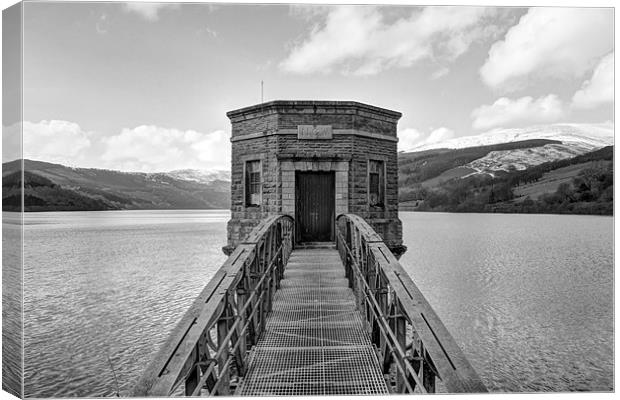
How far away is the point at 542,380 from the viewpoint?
34.6 ft

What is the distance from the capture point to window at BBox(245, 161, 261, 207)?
1234cm

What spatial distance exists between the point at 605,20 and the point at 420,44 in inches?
100

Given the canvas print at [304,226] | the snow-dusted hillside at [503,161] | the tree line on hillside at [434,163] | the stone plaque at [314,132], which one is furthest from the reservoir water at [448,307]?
the tree line on hillside at [434,163]

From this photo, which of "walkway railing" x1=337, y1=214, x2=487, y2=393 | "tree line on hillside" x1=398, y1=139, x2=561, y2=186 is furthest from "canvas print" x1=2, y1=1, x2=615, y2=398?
"tree line on hillside" x1=398, y1=139, x2=561, y2=186

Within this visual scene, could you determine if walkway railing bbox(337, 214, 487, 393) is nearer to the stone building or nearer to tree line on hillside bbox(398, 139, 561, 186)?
the stone building

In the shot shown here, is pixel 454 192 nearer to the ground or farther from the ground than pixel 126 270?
farther from the ground

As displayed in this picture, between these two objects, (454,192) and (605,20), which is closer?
(605,20)

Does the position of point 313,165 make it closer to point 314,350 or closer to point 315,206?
point 315,206

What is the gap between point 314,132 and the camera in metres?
11.5

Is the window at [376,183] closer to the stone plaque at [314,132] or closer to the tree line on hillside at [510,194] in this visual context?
the stone plaque at [314,132]

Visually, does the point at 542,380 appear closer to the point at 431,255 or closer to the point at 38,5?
the point at 38,5

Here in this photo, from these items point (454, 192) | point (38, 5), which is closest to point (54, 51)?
point (38, 5)

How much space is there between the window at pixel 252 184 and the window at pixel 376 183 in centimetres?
305

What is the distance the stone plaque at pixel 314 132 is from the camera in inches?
450
